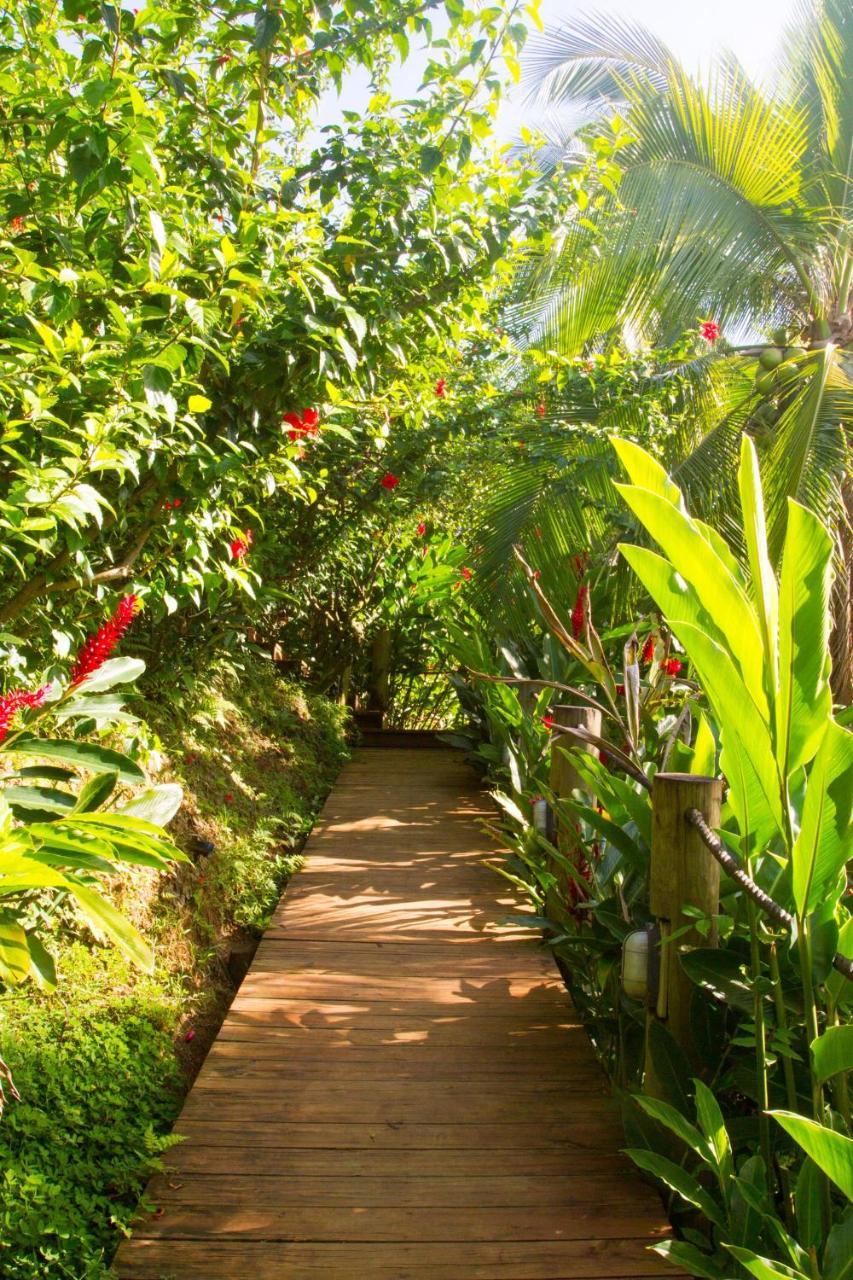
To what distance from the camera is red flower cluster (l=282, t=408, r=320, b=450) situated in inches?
121

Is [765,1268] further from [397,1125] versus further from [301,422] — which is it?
[301,422]

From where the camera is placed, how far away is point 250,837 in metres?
4.45

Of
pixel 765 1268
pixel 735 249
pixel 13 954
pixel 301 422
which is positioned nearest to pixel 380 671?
pixel 735 249

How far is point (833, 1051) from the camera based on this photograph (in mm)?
1442

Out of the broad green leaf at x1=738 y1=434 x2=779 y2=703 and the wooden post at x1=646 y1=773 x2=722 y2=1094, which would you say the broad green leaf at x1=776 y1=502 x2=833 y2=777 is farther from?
the wooden post at x1=646 y1=773 x2=722 y2=1094

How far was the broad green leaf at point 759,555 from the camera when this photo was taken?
55.6 inches

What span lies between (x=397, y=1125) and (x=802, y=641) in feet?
5.56

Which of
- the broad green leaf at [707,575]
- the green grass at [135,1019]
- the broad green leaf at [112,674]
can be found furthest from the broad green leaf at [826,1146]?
the broad green leaf at [112,674]

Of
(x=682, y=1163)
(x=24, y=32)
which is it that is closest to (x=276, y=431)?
(x=24, y=32)

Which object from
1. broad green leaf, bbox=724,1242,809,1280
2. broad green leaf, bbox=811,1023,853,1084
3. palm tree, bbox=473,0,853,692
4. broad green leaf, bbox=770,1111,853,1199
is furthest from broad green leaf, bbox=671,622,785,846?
palm tree, bbox=473,0,853,692

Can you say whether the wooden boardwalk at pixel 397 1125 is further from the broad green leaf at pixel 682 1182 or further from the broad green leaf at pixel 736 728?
the broad green leaf at pixel 736 728

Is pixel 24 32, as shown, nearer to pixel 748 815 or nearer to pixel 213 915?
pixel 748 815

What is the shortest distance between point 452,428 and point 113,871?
3.80 m

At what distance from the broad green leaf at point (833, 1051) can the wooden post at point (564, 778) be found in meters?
1.70
